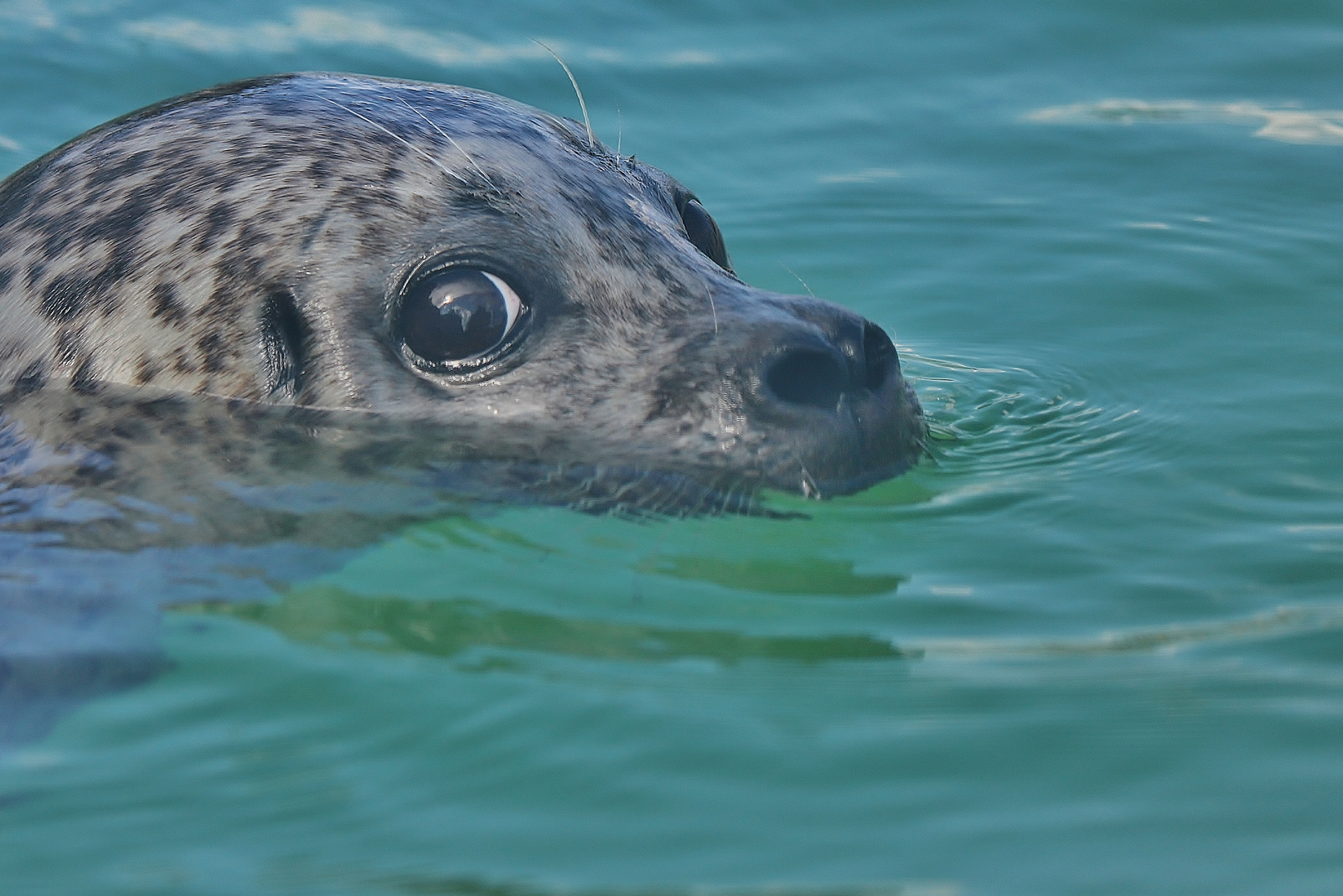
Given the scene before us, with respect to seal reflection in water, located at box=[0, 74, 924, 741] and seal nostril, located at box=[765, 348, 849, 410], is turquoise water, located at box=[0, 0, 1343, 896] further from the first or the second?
seal nostril, located at box=[765, 348, 849, 410]

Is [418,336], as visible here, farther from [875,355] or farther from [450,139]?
[875,355]

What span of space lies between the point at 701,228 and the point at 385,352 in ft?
3.86

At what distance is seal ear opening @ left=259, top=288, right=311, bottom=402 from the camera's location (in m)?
4.08

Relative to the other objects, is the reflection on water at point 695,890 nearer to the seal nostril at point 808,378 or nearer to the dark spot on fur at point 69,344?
the seal nostril at point 808,378

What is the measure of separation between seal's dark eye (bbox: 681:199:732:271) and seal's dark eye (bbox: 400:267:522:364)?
0.90 meters

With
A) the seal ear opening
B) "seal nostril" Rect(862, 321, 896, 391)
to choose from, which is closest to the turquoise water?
"seal nostril" Rect(862, 321, 896, 391)

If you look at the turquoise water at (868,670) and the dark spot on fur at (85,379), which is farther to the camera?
the dark spot on fur at (85,379)

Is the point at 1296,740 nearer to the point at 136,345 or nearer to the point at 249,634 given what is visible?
the point at 249,634

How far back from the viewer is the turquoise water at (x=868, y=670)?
275 centimetres

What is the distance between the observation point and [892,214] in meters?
7.23

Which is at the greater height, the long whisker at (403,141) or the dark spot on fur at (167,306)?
the long whisker at (403,141)

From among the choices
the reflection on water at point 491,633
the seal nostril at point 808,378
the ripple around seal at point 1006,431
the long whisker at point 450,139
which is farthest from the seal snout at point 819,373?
the long whisker at point 450,139

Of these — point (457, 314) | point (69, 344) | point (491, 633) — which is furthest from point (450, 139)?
point (491, 633)

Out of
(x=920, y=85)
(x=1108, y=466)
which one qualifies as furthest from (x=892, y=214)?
(x=1108, y=466)
